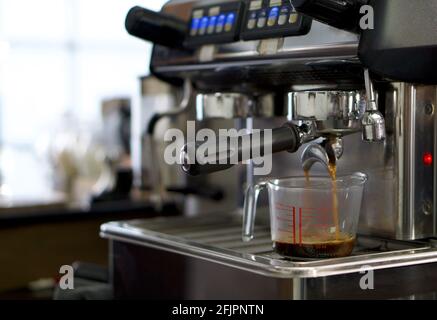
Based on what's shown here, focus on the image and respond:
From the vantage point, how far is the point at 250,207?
86cm

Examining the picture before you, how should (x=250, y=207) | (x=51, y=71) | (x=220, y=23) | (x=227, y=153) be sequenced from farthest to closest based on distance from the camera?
(x=51, y=71) < (x=220, y=23) < (x=250, y=207) < (x=227, y=153)

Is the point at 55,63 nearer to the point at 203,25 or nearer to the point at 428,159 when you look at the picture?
the point at 203,25

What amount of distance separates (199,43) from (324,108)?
0.24 m

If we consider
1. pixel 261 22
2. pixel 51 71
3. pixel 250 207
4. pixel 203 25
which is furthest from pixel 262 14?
pixel 51 71

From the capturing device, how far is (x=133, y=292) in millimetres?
1006

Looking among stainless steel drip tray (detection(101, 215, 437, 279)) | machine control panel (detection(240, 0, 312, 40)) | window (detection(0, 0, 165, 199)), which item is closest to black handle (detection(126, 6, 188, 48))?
machine control panel (detection(240, 0, 312, 40))

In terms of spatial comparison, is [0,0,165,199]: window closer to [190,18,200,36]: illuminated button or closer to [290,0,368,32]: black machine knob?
[190,18,200,36]: illuminated button

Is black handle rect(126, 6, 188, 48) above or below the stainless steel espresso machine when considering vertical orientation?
above

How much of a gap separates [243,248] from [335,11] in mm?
277

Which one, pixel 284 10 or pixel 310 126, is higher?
pixel 284 10

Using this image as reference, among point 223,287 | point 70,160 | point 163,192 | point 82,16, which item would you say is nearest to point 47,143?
point 70,160

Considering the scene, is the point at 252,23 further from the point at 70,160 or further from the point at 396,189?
the point at 70,160

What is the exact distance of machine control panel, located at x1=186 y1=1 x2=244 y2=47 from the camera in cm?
95

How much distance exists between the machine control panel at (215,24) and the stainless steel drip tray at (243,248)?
0.23m
